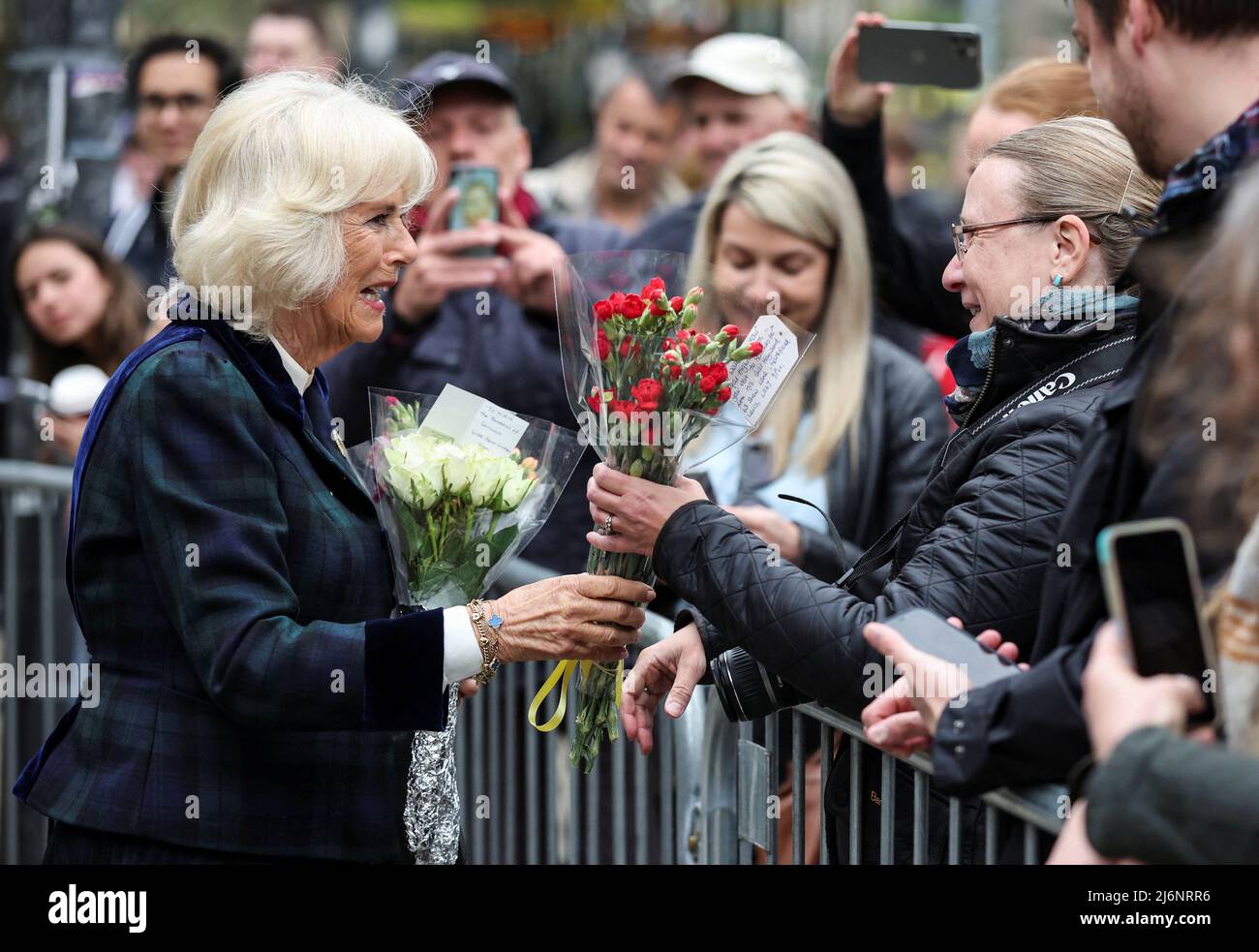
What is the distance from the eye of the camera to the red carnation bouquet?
2.96 m

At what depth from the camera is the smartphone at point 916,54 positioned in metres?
4.77

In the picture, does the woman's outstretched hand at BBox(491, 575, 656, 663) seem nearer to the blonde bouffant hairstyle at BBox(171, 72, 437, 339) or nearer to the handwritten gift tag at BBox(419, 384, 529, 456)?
the handwritten gift tag at BBox(419, 384, 529, 456)

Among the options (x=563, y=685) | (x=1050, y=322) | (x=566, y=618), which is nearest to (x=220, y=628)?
(x=566, y=618)

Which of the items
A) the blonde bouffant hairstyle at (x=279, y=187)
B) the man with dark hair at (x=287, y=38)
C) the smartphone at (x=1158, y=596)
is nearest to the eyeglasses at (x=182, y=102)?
the man with dark hair at (x=287, y=38)

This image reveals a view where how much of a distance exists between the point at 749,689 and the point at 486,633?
574 mm

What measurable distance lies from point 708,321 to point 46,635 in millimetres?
3326

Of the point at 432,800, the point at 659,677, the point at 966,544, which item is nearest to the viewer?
the point at 966,544

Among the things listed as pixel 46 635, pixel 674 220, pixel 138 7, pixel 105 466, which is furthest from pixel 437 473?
pixel 138 7

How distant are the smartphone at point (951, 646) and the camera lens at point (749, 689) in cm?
73

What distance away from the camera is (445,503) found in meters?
3.02

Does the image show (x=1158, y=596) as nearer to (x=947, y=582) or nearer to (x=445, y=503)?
(x=947, y=582)

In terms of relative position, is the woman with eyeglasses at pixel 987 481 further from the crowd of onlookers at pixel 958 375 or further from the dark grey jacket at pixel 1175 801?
the dark grey jacket at pixel 1175 801

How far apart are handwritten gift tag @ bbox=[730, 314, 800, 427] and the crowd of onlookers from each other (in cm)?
18
